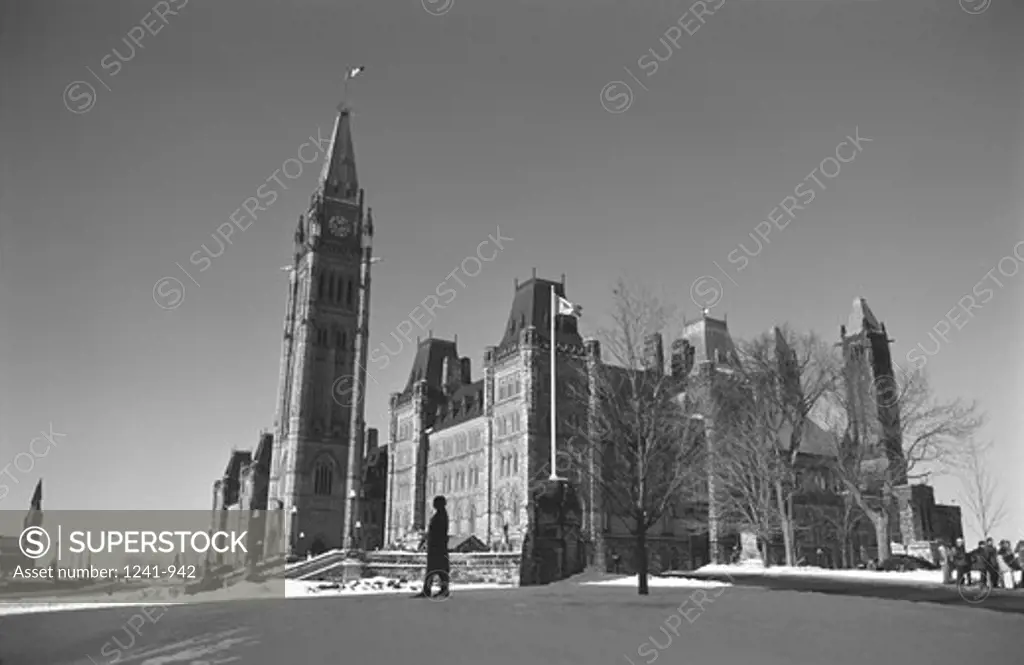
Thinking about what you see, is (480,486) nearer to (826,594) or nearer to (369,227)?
(369,227)

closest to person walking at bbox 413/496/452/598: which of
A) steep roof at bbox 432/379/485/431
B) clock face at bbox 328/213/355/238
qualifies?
steep roof at bbox 432/379/485/431

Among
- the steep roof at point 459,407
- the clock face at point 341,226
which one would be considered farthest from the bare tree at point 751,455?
the clock face at point 341,226

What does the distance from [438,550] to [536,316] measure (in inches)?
1795

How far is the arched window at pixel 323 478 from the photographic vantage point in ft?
224

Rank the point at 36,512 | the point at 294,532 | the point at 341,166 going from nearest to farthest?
the point at 36,512
the point at 294,532
the point at 341,166

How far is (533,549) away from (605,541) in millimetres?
32370

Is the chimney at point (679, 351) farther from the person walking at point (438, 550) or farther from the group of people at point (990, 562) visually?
the person walking at point (438, 550)

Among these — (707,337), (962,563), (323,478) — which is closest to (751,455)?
(962,563)

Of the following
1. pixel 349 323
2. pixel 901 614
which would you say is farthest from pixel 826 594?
pixel 349 323

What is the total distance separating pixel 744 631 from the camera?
9016 millimetres

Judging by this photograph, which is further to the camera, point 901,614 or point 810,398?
point 810,398

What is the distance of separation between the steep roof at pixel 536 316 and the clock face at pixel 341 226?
2613cm

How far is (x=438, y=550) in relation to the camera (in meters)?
13.2

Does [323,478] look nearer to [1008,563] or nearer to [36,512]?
[36,512]
